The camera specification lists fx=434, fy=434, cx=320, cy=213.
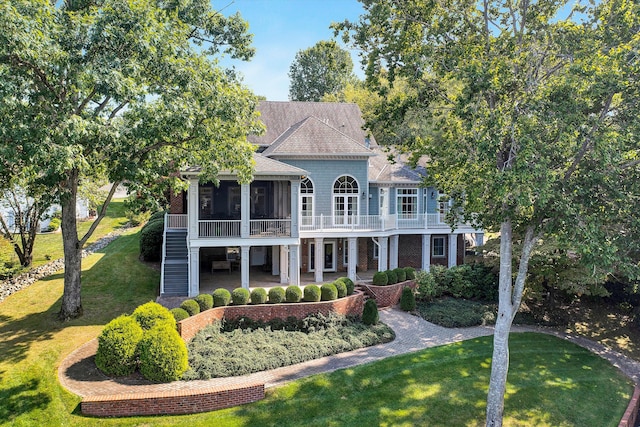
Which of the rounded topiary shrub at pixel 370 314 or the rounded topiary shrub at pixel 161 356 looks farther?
the rounded topiary shrub at pixel 370 314

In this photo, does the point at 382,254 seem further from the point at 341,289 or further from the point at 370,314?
the point at 370,314

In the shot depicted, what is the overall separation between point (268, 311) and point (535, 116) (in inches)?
425

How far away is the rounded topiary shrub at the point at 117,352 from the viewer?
1184 centimetres

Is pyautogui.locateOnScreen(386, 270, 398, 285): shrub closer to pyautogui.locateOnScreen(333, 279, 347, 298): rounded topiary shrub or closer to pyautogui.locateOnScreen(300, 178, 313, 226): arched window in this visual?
pyautogui.locateOnScreen(333, 279, 347, 298): rounded topiary shrub

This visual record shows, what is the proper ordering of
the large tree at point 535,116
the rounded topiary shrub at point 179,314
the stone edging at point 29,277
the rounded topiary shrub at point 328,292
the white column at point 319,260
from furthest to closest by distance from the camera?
the white column at point 319,260
the stone edging at point 29,277
the rounded topiary shrub at point 328,292
the rounded topiary shrub at point 179,314
the large tree at point 535,116

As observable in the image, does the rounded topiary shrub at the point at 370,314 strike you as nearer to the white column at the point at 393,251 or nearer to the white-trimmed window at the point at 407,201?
the white column at the point at 393,251

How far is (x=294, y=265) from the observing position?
1966 cm

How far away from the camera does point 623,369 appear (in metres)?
14.9

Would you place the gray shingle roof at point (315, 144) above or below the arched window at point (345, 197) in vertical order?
above

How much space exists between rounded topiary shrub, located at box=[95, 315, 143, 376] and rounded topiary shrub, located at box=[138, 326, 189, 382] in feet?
0.91

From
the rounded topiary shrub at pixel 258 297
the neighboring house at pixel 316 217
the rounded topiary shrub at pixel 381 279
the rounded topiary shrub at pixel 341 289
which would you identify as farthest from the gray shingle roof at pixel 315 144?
the rounded topiary shrub at pixel 258 297

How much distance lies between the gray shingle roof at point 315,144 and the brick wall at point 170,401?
13.1 m

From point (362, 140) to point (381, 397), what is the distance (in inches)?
713

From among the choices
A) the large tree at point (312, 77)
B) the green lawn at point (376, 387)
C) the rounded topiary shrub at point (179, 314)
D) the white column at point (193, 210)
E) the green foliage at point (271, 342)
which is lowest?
the green lawn at point (376, 387)
